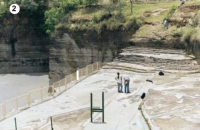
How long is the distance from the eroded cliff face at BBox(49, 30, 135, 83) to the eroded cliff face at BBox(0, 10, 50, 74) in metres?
7.63

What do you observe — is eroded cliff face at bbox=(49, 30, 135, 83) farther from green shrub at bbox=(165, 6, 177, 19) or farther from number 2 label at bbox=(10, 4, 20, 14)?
number 2 label at bbox=(10, 4, 20, 14)

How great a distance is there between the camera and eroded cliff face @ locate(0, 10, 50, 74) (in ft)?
149

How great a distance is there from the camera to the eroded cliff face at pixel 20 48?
45438 millimetres

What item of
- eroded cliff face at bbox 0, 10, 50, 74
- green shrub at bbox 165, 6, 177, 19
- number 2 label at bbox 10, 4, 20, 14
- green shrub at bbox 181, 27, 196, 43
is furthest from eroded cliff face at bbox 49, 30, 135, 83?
number 2 label at bbox 10, 4, 20, 14

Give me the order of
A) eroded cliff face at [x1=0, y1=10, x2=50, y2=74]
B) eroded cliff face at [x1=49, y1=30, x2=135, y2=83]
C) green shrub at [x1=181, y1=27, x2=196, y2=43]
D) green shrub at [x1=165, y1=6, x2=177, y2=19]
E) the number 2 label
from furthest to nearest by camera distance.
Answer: eroded cliff face at [x1=0, y1=10, x2=50, y2=74], the number 2 label, eroded cliff face at [x1=49, y1=30, x2=135, y2=83], green shrub at [x1=165, y1=6, x2=177, y2=19], green shrub at [x1=181, y1=27, x2=196, y2=43]

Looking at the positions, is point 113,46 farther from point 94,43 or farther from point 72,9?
point 72,9

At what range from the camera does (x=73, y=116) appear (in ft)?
56.6

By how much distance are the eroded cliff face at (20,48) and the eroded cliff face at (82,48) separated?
7634 mm

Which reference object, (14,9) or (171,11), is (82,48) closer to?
(171,11)

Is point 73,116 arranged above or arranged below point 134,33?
below

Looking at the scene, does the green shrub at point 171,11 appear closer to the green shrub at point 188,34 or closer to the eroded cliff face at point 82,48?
the green shrub at point 188,34

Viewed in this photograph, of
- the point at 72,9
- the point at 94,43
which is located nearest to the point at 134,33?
→ the point at 94,43

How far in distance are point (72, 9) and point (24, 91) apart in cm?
1129

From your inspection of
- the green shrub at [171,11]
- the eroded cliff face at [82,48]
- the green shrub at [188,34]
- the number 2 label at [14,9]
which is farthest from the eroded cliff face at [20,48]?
the green shrub at [188,34]
